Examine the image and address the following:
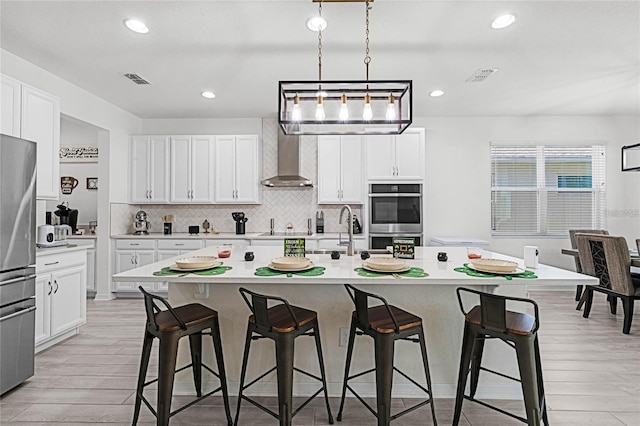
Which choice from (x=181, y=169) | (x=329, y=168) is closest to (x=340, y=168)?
(x=329, y=168)

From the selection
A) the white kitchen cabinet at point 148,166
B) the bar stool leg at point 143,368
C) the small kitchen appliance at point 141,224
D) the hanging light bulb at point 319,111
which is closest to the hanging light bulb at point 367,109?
the hanging light bulb at point 319,111

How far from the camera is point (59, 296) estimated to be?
337 cm

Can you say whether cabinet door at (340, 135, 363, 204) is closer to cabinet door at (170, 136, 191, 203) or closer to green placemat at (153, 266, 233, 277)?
cabinet door at (170, 136, 191, 203)

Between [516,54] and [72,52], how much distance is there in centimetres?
409

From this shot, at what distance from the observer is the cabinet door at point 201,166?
5402mm

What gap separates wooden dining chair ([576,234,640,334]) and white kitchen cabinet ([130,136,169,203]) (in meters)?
5.55

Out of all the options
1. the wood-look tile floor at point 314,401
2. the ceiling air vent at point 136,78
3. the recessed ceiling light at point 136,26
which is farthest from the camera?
the ceiling air vent at point 136,78

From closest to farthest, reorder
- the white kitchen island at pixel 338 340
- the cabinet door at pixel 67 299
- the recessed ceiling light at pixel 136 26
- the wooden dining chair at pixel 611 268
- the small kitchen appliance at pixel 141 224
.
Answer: the white kitchen island at pixel 338 340
the recessed ceiling light at pixel 136 26
the cabinet door at pixel 67 299
the wooden dining chair at pixel 611 268
the small kitchen appliance at pixel 141 224

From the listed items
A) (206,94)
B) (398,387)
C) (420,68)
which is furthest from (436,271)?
(206,94)

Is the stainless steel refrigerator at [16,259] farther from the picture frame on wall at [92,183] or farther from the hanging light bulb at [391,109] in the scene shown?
the picture frame on wall at [92,183]

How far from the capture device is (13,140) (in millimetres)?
2537

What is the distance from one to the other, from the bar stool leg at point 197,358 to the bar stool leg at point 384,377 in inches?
45.8

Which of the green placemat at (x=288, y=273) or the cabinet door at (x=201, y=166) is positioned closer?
the green placemat at (x=288, y=273)

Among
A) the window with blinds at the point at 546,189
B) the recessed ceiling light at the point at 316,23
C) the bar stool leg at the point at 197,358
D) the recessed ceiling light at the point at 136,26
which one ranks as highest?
the recessed ceiling light at the point at 136,26
